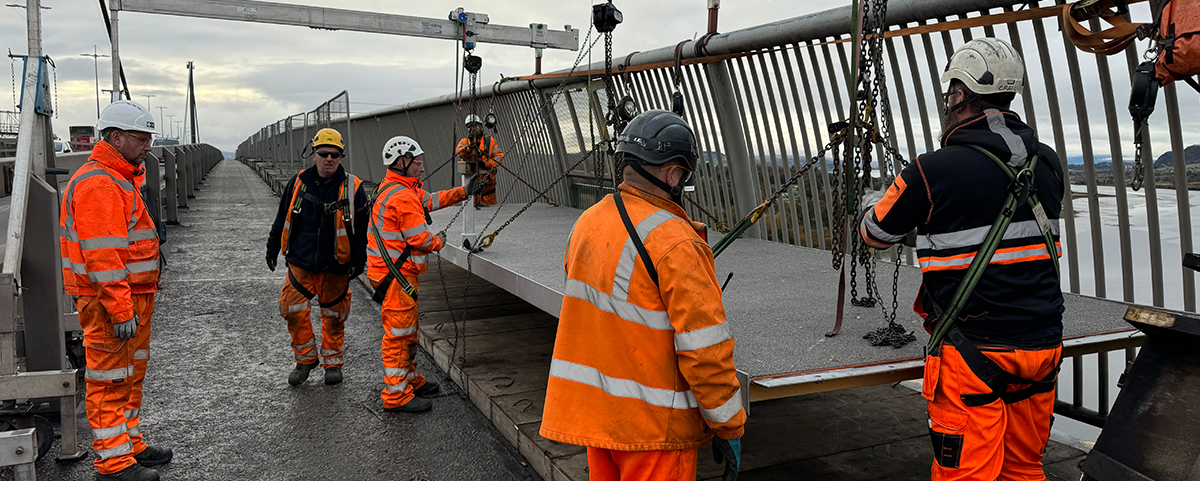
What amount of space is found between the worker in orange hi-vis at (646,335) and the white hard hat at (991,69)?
3.99 ft

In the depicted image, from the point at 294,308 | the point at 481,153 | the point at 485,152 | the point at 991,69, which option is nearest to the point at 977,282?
the point at 991,69

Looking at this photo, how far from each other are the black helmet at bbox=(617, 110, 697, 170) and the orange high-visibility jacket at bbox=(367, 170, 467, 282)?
10.7 ft

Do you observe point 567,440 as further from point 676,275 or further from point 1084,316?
point 1084,316

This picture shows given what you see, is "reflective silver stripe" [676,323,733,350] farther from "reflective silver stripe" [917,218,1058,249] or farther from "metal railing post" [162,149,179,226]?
"metal railing post" [162,149,179,226]

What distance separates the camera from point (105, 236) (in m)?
4.24

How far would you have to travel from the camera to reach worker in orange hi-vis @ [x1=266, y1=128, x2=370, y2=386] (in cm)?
598

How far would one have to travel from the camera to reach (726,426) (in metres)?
2.54

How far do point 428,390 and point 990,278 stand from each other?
4377 millimetres

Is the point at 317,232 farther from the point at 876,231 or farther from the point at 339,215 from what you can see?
→ the point at 876,231

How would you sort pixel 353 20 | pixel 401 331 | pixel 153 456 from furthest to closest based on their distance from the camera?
pixel 353 20
pixel 401 331
pixel 153 456

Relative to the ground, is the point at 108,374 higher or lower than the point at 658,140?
lower

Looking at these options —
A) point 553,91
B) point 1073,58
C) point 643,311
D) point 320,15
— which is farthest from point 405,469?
point 320,15

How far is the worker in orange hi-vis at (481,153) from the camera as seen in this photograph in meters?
7.20

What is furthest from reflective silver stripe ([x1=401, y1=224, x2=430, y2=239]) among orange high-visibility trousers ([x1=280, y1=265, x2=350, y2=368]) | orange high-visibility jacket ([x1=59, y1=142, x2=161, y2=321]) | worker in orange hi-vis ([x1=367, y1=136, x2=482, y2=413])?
orange high-visibility jacket ([x1=59, y1=142, x2=161, y2=321])
